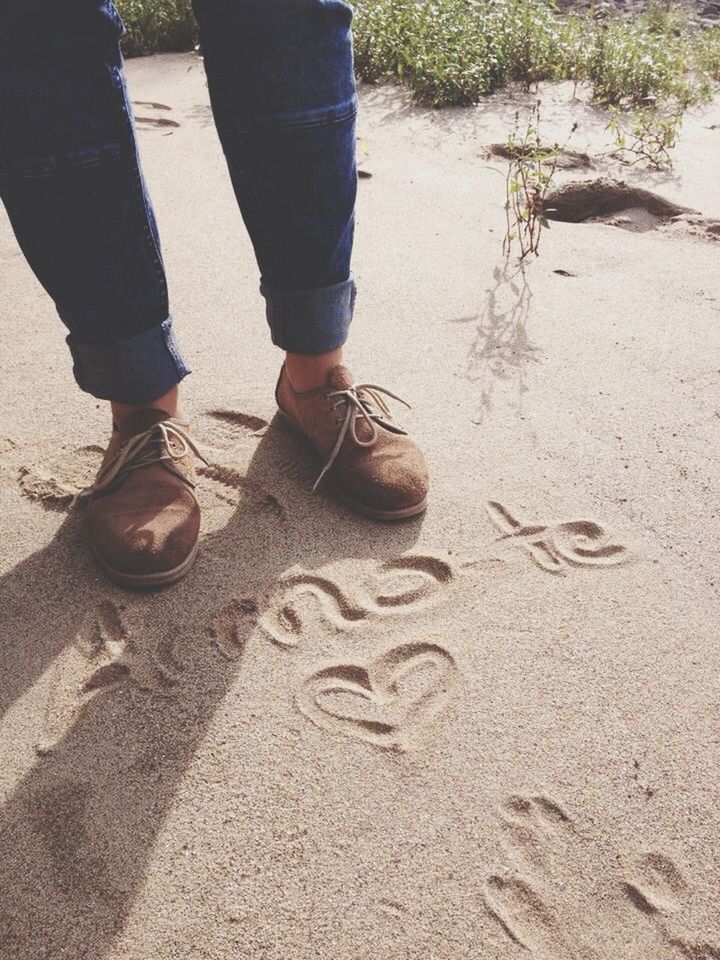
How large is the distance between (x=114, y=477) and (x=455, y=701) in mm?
827

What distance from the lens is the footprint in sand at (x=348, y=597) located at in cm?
161

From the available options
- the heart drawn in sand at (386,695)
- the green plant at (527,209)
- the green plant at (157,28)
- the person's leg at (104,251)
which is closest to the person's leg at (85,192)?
the person's leg at (104,251)

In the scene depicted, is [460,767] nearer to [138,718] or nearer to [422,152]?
[138,718]

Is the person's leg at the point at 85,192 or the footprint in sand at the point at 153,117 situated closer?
the person's leg at the point at 85,192

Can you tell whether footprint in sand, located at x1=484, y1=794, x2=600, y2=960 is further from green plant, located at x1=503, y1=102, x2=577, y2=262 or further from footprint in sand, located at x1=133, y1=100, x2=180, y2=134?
footprint in sand, located at x1=133, y1=100, x2=180, y2=134

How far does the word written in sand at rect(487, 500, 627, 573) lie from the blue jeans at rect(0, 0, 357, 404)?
0.59 metres

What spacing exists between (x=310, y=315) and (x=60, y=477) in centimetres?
71

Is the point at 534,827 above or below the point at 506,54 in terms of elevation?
below

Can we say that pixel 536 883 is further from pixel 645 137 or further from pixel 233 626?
pixel 645 137

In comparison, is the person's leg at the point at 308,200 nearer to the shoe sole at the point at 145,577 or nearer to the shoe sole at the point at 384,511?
the shoe sole at the point at 384,511

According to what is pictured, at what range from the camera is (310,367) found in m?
1.88

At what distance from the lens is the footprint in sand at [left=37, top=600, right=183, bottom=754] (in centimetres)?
144

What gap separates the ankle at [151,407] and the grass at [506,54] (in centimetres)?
283

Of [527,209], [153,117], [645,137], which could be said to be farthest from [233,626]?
[153,117]
